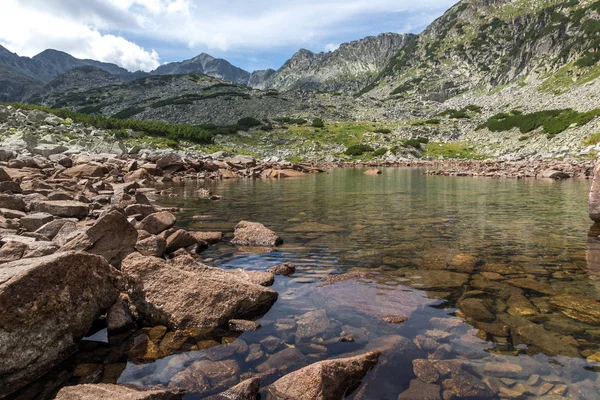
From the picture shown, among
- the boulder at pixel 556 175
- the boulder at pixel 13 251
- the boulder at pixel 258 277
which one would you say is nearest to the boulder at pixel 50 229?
the boulder at pixel 13 251

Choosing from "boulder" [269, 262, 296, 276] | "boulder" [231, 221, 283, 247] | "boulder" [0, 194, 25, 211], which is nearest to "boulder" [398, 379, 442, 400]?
"boulder" [269, 262, 296, 276]

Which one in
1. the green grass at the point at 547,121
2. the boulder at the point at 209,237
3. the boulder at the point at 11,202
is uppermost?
the green grass at the point at 547,121

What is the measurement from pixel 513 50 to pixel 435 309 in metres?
190

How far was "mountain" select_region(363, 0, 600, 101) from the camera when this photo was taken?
398ft

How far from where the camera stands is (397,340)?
505 centimetres

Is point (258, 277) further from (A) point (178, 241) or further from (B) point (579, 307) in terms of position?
(B) point (579, 307)

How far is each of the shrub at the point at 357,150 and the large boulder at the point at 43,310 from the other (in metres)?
79.1

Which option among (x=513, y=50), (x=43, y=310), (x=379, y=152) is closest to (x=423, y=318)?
(x=43, y=310)

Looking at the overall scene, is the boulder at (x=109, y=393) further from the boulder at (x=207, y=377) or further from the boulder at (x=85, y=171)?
the boulder at (x=85, y=171)

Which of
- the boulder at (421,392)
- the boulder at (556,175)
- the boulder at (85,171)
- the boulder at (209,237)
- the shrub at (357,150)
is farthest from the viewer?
the shrub at (357,150)

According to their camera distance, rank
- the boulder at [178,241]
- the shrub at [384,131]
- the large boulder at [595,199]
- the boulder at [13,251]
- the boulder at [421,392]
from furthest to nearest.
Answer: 1. the shrub at [384,131]
2. the large boulder at [595,199]
3. the boulder at [178,241]
4. the boulder at [13,251]
5. the boulder at [421,392]

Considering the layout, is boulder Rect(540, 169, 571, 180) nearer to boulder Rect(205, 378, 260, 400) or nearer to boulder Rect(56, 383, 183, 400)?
boulder Rect(205, 378, 260, 400)

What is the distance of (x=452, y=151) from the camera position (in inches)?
3150

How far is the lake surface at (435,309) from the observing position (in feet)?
14.1
